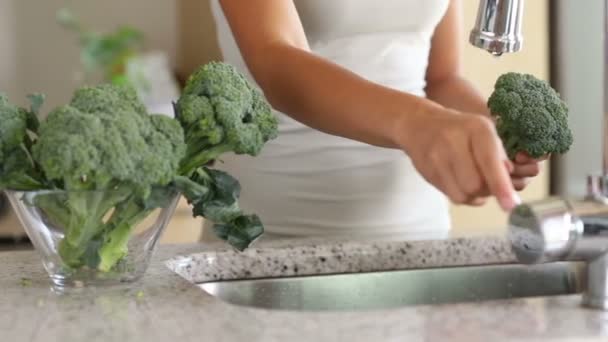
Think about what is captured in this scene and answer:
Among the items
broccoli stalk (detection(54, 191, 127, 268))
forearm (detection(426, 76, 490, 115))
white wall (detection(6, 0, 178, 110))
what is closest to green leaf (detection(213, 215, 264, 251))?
broccoli stalk (detection(54, 191, 127, 268))

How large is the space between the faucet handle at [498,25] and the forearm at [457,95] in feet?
1.21

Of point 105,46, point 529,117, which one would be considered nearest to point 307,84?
point 529,117

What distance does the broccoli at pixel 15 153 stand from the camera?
3.02ft

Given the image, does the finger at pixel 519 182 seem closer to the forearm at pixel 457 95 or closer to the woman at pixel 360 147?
the woman at pixel 360 147

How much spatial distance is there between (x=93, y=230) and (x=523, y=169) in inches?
18.0

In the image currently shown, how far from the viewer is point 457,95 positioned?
4.84 feet

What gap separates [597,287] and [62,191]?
46cm

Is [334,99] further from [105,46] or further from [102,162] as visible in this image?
[105,46]

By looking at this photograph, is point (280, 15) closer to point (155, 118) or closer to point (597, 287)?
point (155, 118)

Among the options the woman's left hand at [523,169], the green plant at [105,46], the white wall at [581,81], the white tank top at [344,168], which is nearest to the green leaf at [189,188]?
the woman's left hand at [523,169]

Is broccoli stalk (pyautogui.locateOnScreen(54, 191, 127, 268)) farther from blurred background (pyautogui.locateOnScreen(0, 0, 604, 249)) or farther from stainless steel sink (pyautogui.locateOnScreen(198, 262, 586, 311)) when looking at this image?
blurred background (pyautogui.locateOnScreen(0, 0, 604, 249))

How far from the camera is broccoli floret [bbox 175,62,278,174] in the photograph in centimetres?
95

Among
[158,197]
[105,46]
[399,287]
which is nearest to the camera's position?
[158,197]

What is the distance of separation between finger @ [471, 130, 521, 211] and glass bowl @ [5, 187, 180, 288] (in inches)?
11.1
